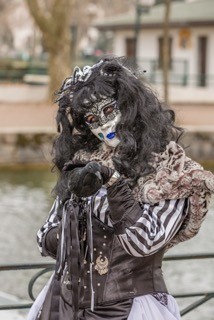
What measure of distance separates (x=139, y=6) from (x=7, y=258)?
2279 cm

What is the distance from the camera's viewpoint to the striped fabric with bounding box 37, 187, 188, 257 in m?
3.12

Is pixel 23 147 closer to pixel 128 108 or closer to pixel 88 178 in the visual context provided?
pixel 128 108

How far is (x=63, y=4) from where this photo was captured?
26.9 metres

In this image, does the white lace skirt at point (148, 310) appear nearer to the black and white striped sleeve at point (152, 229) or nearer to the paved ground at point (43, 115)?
the black and white striped sleeve at point (152, 229)

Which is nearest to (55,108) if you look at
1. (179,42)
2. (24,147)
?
(24,147)

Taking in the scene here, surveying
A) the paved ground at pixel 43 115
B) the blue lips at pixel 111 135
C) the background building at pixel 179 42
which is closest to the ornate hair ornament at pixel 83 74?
the blue lips at pixel 111 135

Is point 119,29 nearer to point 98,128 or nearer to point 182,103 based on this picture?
point 182,103

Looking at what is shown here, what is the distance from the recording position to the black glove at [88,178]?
3029mm

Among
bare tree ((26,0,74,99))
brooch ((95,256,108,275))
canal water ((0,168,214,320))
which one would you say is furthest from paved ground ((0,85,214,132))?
brooch ((95,256,108,275))

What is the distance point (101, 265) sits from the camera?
321cm

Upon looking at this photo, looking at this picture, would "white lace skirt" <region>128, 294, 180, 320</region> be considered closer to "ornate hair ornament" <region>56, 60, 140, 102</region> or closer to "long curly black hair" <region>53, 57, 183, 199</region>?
"long curly black hair" <region>53, 57, 183, 199</region>

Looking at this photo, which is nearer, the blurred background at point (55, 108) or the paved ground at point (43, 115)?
the blurred background at point (55, 108)

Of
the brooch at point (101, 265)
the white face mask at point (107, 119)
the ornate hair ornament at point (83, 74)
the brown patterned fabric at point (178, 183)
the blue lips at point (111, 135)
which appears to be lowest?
the brooch at point (101, 265)

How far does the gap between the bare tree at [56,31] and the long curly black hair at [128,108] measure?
23612 mm
